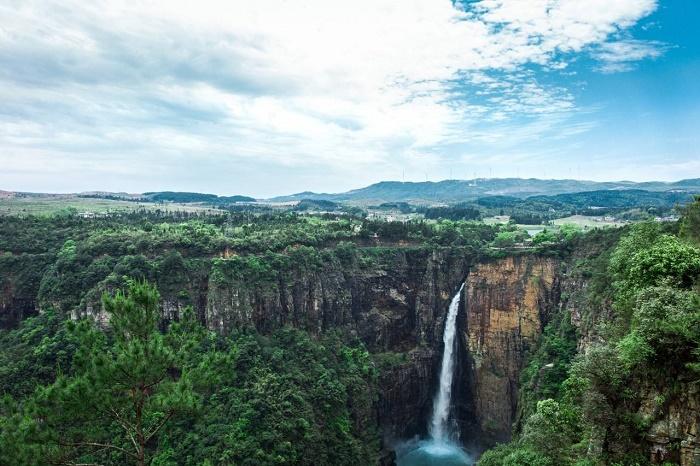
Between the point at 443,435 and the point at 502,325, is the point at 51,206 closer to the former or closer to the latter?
the point at 443,435

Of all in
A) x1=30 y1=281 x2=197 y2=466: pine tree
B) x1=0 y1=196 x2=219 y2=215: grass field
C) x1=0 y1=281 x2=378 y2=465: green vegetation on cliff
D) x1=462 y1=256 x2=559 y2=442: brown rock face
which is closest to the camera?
x1=30 y1=281 x2=197 y2=466: pine tree

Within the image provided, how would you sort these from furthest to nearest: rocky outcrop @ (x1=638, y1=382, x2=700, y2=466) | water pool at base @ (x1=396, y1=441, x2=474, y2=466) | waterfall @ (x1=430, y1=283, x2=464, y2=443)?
waterfall @ (x1=430, y1=283, x2=464, y2=443), water pool at base @ (x1=396, y1=441, x2=474, y2=466), rocky outcrop @ (x1=638, y1=382, x2=700, y2=466)

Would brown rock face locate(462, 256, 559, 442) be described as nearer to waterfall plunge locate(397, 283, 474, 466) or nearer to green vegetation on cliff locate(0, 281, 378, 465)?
waterfall plunge locate(397, 283, 474, 466)

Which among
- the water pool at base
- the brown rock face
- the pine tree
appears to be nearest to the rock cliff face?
the water pool at base

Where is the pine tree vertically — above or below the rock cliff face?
above

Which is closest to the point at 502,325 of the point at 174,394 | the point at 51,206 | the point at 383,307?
the point at 383,307

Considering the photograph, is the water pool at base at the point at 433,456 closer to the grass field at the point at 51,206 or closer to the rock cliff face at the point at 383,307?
the rock cliff face at the point at 383,307

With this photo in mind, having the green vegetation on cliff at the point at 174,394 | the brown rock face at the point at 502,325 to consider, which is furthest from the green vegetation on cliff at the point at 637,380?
the brown rock face at the point at 502,325
